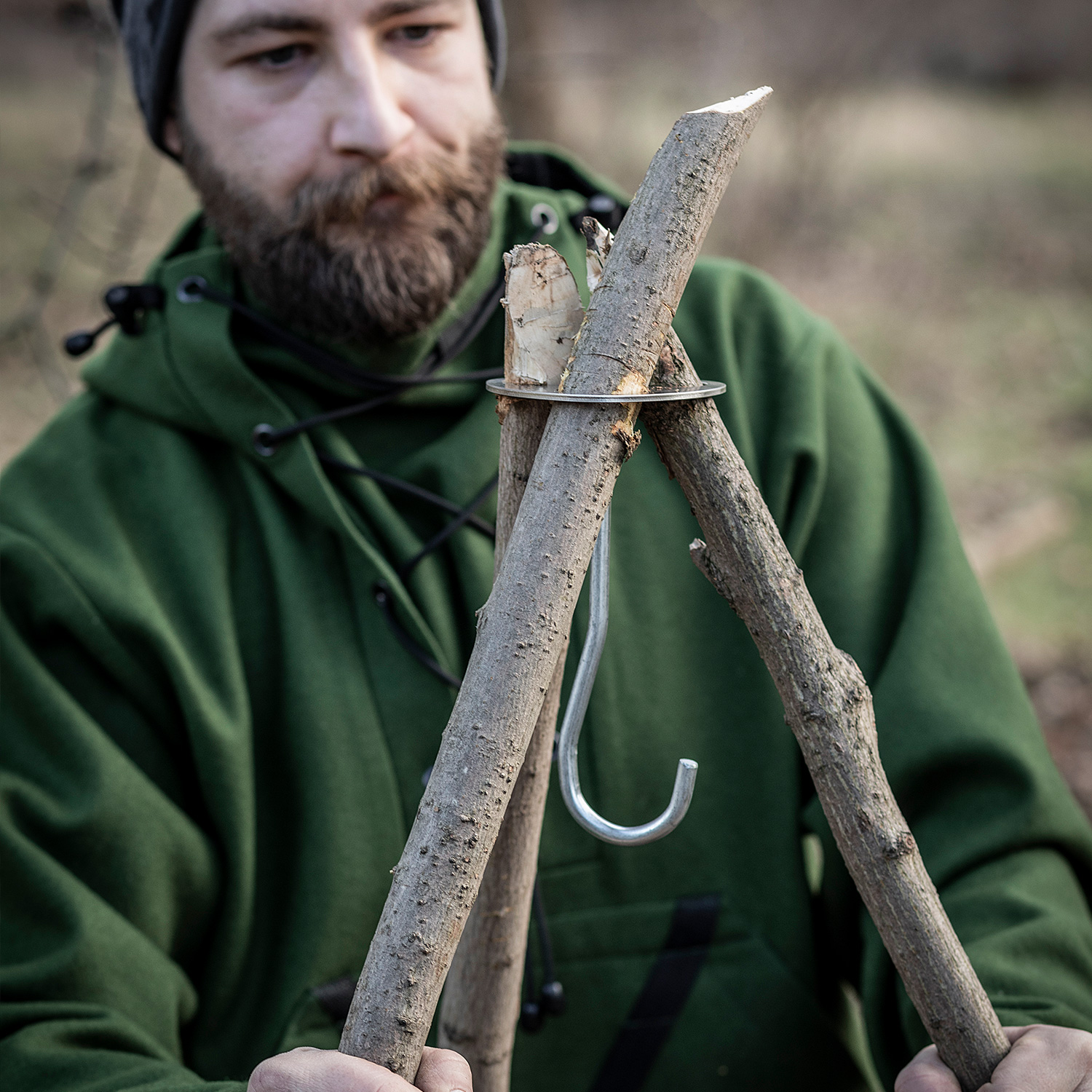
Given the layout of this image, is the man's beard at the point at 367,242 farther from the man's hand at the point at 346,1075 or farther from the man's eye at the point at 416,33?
the man's hand at the point at 346,1075

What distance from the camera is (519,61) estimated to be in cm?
436

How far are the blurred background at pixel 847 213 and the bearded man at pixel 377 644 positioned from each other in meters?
1.93

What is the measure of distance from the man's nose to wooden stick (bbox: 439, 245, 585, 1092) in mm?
711

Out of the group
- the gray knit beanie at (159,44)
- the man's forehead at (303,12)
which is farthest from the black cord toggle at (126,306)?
the man's forehead at (303,12)

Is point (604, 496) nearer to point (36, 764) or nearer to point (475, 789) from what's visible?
point (475, 789)

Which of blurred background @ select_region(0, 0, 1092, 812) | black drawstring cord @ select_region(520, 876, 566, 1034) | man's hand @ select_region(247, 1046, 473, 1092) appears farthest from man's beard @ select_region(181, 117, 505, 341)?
blurred background @ select_region(0, 0, 1092, 812)

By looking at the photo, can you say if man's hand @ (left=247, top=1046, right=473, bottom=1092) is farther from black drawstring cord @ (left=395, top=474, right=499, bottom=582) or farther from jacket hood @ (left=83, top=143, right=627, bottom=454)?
jacket hood @ (left=83, top=143, right=627, bottom=454)

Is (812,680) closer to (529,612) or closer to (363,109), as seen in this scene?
(529,612)

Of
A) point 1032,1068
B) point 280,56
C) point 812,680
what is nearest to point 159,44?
point 280,56

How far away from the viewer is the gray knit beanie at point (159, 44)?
177 centimetres

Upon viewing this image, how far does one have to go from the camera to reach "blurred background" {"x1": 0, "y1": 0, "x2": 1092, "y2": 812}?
4379 millimetres

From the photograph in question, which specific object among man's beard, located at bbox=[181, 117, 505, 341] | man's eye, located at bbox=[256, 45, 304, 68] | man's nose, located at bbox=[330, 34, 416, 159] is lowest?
man's beard, located at bbox=[181, 117, 505, 341]

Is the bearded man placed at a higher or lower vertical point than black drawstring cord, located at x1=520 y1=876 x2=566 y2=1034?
higher

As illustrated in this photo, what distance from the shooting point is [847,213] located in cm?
1003
